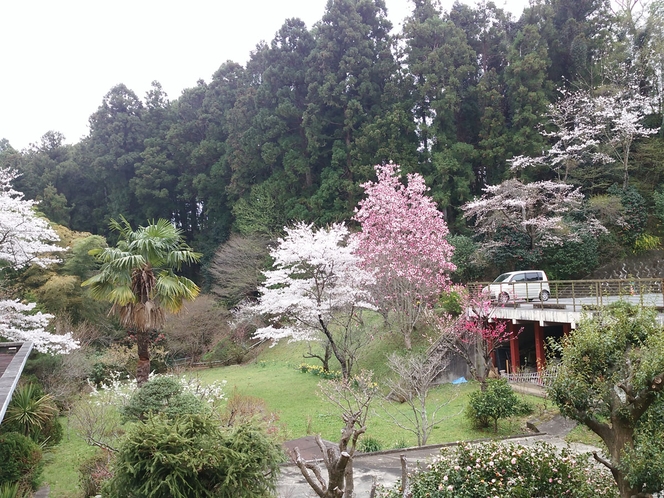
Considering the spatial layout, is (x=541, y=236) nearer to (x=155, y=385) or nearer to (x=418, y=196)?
(x=418, y=196)

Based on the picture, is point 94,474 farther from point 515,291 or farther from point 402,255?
point 515,291

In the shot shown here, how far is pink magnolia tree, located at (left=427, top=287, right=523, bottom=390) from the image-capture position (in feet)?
49.4

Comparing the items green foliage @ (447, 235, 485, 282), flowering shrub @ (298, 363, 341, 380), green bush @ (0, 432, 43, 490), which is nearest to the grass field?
flowering shrub @ (298, 363, 341, 380)

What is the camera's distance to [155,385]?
8.25m

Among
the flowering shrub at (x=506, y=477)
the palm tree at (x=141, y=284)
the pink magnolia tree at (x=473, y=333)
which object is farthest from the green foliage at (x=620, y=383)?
the palm tree at (x=141, y=284)

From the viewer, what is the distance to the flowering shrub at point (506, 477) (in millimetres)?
5531

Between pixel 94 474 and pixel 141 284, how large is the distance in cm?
474

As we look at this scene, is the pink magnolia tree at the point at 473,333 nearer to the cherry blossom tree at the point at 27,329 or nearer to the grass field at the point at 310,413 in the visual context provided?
the grass field at the point at 310,413

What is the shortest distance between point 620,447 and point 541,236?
1767 centimetres

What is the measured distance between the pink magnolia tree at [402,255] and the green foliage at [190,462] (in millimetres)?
11826

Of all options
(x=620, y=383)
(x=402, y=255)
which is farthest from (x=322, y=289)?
(x=620, y=383)

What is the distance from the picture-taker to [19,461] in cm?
890

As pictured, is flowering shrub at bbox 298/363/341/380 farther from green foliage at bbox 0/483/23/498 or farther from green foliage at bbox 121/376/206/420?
green foliage at bbox 0/483/23/498

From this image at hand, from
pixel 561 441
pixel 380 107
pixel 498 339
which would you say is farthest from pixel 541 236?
pixel 561 441
